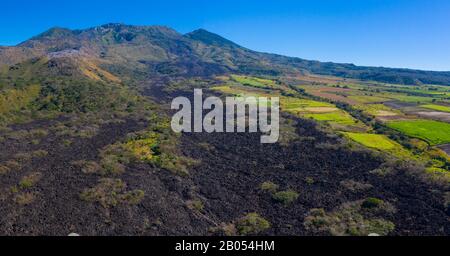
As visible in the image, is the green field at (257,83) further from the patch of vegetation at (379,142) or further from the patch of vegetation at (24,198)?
the patch of vegetation at (24,198)

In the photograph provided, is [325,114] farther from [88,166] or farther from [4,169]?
[4,169]

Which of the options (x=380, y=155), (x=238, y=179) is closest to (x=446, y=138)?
(x=380, y=155)

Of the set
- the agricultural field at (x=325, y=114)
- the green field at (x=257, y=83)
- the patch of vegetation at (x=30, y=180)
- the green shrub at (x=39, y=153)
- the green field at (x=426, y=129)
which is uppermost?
the green field at (x=257, y=83)

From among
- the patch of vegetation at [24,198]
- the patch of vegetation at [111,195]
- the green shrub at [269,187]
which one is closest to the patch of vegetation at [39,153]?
the patch of vegetation at [24,198]

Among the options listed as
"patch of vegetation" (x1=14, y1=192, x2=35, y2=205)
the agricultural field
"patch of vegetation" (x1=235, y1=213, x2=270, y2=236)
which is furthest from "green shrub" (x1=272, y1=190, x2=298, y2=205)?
the agricultural field

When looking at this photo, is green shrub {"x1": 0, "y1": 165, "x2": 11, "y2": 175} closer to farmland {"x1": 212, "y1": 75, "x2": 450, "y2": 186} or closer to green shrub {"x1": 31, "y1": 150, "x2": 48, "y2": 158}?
green shrub {"x1": 31, "y1": 150, "x2": 48, "y2": 158}

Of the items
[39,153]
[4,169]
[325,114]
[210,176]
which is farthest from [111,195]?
[325,114]

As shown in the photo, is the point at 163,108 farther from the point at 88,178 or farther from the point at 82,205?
the point at 82,205
